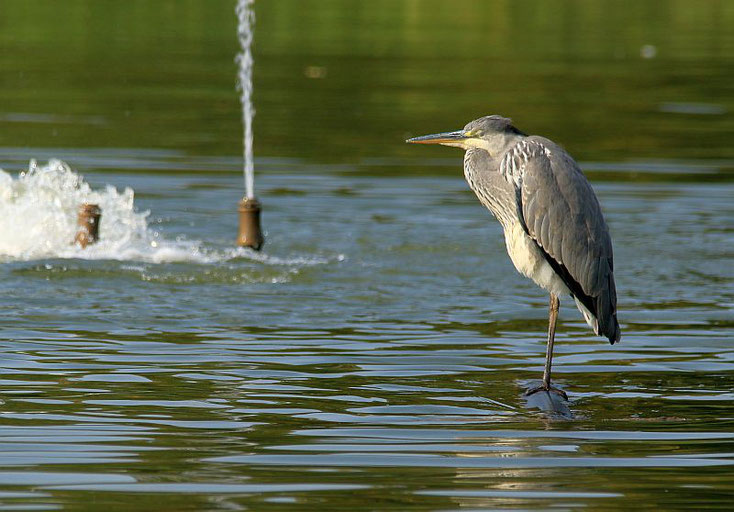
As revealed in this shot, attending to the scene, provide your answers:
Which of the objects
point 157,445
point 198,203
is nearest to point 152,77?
point 198,203

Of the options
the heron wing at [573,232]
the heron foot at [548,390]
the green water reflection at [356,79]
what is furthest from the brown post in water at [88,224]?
the green water reflection at [356,79]

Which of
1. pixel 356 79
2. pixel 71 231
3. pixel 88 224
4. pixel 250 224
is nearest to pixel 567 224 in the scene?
pixel 250 224

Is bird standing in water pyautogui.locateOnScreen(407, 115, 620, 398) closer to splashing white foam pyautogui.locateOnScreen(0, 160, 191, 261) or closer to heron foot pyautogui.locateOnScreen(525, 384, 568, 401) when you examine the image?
heron foot pyautogui.locateOnScreen(525, 384, 568, 401)

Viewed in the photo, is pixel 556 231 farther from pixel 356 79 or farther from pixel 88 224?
pixel 356 79

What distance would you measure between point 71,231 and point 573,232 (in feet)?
17.7

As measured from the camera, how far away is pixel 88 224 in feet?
39.8

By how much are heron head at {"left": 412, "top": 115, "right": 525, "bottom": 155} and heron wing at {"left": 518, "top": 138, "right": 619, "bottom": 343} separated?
1.23 feet

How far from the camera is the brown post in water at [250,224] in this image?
12.2m

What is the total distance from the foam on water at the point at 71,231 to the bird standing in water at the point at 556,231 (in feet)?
12.0

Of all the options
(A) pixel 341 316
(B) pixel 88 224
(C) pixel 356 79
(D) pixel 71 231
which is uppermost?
(C) pixel 356 79

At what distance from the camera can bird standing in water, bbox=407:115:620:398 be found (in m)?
8.29

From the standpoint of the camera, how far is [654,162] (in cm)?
1816

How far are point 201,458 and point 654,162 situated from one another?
479 inches

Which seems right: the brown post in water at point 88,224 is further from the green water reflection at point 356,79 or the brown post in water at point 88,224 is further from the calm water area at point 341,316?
the green water reflection at point 356,79
